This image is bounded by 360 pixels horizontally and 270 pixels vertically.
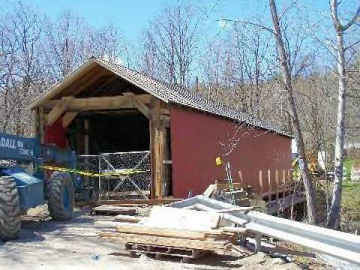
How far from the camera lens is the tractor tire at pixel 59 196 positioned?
11.5m

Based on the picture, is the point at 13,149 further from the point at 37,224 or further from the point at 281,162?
the point at 281,162

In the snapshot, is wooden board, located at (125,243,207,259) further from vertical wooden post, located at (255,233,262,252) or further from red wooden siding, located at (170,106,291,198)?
red wooden siding, located at (170,106,291,198)

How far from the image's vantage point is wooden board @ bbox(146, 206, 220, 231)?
320 inches

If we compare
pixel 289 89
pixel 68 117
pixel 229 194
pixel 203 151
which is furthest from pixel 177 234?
pixel 68 117

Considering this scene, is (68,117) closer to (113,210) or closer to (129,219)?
(113,210)

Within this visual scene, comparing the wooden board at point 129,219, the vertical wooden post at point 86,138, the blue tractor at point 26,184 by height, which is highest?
the vertical wooden post at point 86,138

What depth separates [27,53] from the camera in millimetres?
37281

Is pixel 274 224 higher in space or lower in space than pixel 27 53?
lower

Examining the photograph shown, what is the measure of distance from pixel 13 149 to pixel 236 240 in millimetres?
5085

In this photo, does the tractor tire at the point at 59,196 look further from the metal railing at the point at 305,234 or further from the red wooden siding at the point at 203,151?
the metal railing at the point at 305,234

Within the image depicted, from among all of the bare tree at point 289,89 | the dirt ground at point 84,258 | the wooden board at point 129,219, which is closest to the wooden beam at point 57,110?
the dirt ground at point 84,258

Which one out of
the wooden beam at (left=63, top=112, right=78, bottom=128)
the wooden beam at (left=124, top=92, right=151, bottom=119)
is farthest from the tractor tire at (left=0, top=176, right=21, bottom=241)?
the wooden beam at (left=63, top=112, right=78, bottom=128)

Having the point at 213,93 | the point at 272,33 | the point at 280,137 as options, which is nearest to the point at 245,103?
the point at 213,93

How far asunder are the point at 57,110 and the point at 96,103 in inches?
49.7
